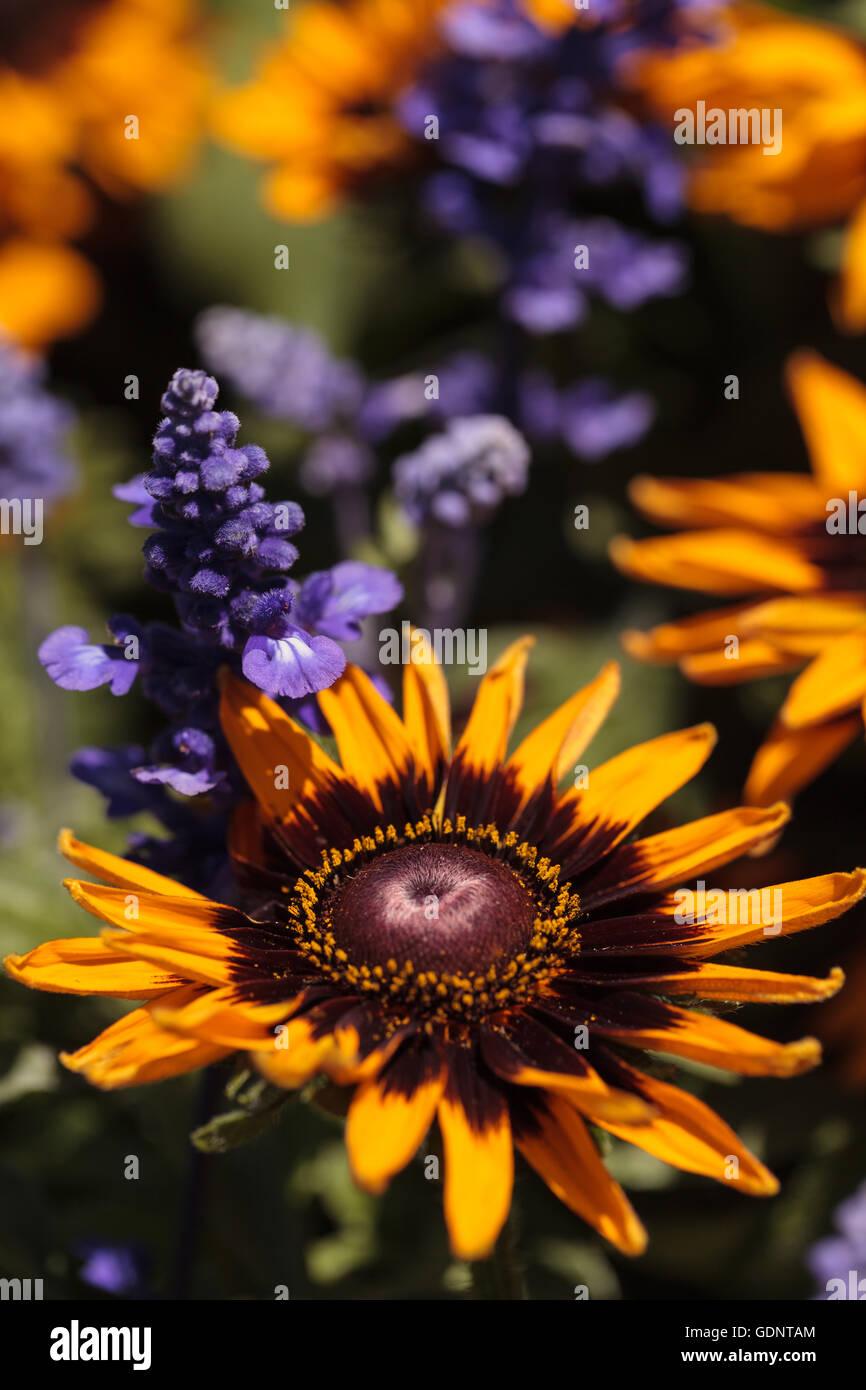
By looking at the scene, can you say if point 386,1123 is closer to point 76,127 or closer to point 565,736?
point 565,736

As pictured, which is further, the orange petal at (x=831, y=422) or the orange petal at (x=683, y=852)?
the orange petal at (x=831, y=422)

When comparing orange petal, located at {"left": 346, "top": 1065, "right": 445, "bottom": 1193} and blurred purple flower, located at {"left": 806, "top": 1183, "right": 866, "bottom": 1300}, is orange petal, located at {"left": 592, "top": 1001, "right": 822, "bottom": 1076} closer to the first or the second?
orange petal, located at {"left": 346, "top": 1065, "right": 445, "bottom": 1193}

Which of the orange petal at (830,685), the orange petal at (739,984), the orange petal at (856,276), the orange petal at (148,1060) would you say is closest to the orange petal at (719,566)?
the orange petal at (830,685)

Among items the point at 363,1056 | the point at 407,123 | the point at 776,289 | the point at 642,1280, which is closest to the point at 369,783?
the point at 363,1056

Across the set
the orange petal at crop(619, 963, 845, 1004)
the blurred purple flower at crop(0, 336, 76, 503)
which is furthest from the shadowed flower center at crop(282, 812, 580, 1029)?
the blurred purple flower at crop(0, 336, 76, 503)

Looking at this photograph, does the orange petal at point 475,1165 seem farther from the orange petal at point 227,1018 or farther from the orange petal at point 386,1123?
the orange petal at point 227,1018

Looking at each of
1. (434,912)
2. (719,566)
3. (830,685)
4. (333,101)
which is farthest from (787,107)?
(434,912)
